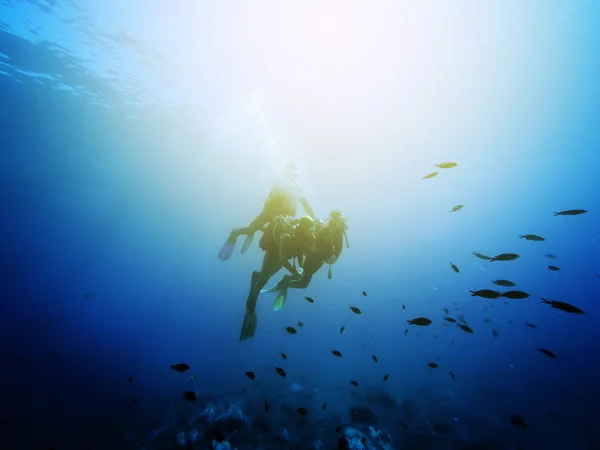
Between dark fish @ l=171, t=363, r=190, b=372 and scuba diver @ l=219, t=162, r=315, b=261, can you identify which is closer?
dark fish @ l=171, t=363, r=190, b=372

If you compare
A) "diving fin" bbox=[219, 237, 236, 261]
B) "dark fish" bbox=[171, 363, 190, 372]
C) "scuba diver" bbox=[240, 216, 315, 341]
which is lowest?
"dark fish" bbox=[171, 363, 190, 372]

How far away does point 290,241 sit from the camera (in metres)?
7.61

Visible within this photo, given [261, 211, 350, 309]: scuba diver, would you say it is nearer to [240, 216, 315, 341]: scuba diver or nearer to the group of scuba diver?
the group of scuba diver

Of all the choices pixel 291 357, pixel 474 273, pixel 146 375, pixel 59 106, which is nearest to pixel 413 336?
pixel 291 357

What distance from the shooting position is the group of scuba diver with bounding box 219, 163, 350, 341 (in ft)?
24.8

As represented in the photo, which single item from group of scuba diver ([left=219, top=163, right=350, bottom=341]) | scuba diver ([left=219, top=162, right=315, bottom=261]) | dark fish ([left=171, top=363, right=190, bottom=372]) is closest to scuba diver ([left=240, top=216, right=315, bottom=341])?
group of scuba diver ([left=219, top=163, right=350, bottom=341])

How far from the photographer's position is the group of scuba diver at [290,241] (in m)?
7.55

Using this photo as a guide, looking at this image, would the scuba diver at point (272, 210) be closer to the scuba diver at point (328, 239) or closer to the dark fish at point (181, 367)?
the scuba diver at point (328, 239)

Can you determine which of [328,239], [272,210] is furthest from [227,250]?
[328,239]

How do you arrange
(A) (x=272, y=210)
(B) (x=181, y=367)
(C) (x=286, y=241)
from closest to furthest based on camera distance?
(B) (x=181, y=367)
(C) (x=286, y=241)
(A) (x=272, y=210)

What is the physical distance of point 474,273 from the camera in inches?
3337

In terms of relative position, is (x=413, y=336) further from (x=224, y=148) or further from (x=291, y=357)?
(x=224, y=148)

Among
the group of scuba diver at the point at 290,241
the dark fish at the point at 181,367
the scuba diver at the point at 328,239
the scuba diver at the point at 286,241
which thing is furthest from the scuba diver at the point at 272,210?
the dark fish at the point at 181,367

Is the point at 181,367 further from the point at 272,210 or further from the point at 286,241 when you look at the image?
the point at 272,210
